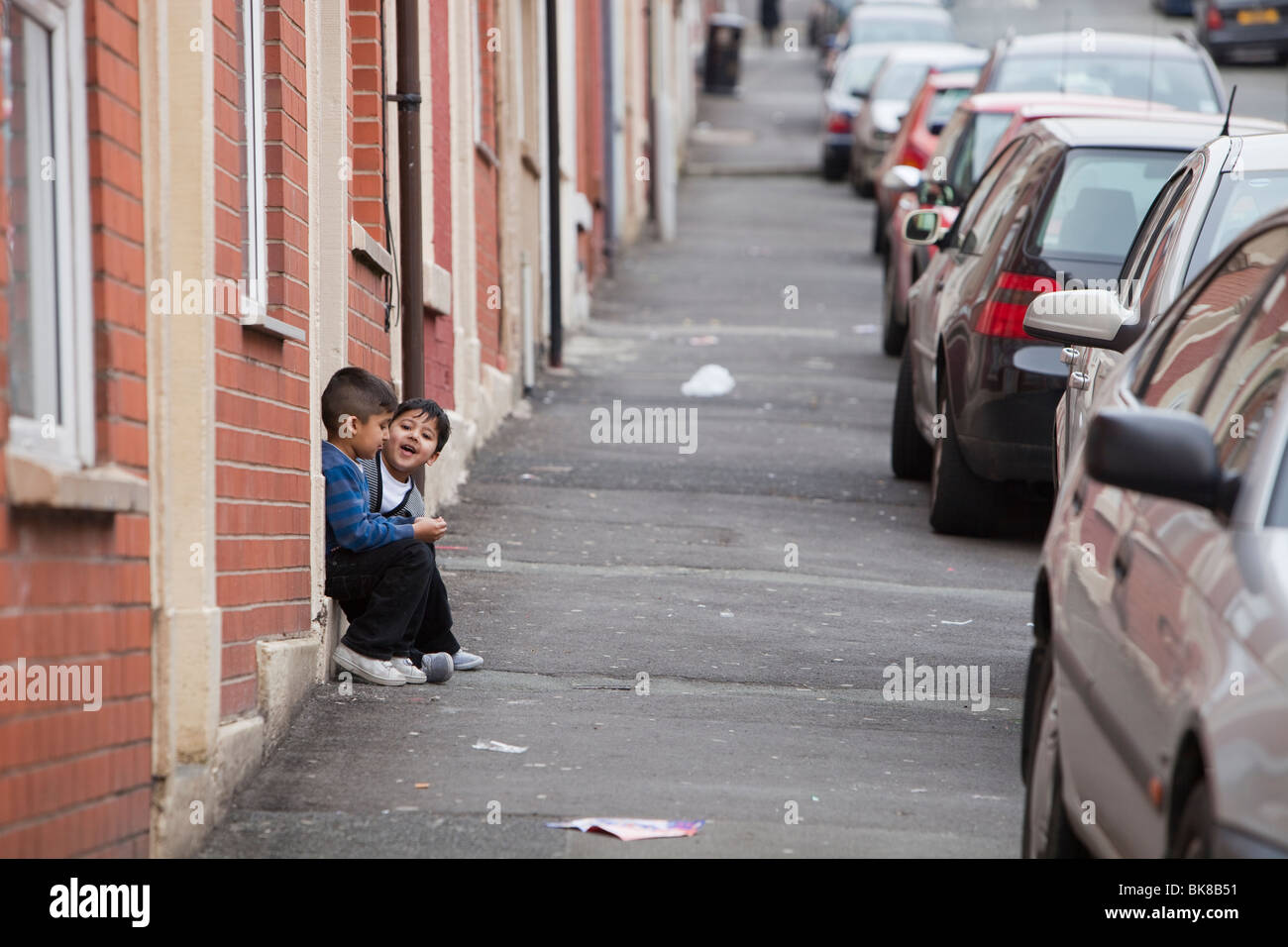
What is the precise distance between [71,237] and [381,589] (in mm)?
2581

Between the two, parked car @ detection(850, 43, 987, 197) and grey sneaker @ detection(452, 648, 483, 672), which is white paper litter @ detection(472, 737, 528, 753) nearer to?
grey sneaker @ detection(452, 648, 483, 672)

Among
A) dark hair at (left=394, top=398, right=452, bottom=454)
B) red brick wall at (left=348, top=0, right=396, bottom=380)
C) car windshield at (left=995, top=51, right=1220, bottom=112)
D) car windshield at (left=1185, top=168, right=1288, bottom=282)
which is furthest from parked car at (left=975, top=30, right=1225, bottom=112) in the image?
dark hair at (left=394, top=398, right=452, bottom=454)

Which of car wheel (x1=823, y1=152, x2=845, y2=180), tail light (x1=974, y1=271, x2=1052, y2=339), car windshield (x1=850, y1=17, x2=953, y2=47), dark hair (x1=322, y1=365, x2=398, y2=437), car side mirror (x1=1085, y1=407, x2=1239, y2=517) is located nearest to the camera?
car side mirror (x1=1085, y1=407, x2=1239, y2=517)

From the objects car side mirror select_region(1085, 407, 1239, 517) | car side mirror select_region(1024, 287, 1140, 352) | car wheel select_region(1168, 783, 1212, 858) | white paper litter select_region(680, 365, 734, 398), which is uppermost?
white paper litter select_region(680, 365, 734, 398)

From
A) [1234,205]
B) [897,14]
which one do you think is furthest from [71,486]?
[897,14]

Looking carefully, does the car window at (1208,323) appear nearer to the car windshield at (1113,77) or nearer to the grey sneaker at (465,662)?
the grey sneaker at (465,662)

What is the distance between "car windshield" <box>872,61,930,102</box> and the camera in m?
25.8

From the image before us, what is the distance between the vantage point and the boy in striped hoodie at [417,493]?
7117mm

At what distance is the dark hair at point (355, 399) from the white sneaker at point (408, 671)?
2.53 ft

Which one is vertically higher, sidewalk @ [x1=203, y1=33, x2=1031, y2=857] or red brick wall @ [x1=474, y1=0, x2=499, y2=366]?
red brick wall @ [x1=474, y1=0, x2=499, y2=366]

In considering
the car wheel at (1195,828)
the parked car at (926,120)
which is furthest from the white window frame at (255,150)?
the parked car at (926,120)

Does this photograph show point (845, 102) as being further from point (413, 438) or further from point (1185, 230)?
point (413, 438)

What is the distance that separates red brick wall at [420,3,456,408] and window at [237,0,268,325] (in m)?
3.37

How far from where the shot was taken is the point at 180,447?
5.40 meters
